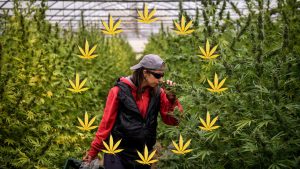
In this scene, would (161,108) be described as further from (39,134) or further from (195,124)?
(39,134)

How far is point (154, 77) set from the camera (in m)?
3.02

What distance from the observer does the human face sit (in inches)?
118

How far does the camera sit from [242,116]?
9.17 ft

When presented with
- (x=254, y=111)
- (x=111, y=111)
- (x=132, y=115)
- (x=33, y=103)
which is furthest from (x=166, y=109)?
(x=33, y=103)

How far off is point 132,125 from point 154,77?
37cm

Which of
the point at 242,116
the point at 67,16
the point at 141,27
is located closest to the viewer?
the point at 242,116

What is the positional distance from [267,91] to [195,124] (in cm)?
60

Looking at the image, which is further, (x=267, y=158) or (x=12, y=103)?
(x=12, y=103)

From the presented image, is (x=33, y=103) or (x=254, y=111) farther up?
(x=254, y=111)

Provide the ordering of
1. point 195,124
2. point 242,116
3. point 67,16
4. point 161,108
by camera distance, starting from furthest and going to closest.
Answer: point 67,16 < point 161,108 < point 195,124 < point 242,116

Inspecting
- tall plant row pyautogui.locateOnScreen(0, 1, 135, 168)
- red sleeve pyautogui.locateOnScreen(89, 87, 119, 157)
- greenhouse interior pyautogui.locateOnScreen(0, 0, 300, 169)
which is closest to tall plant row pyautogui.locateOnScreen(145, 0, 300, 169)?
greenhouse interior pyautogui.locateOnScreen(0, 0, 300, 169)

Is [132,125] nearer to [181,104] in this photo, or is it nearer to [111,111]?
[111,111]

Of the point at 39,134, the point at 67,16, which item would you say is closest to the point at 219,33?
the point at 39,134

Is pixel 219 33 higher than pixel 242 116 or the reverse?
higher
